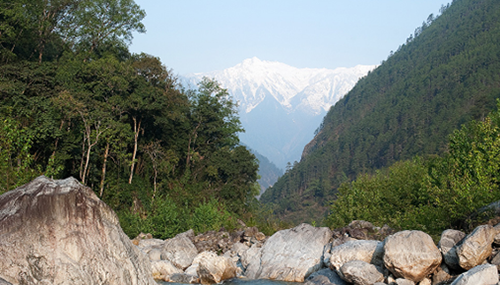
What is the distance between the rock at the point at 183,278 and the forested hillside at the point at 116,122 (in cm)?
841

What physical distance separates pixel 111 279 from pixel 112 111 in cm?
2766

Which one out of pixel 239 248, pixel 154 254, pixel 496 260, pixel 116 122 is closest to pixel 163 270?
pixel 154 254

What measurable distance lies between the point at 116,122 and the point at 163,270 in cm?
1559

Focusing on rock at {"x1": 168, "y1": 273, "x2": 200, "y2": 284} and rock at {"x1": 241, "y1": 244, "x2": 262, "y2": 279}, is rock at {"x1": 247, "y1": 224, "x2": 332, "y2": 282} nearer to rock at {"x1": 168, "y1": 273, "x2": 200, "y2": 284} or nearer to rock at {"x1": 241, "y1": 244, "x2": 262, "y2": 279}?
rock at {"x1": 241, "y1": 244, "x2": 262, "y2": 279}

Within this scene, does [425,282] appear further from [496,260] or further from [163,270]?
[163,270]

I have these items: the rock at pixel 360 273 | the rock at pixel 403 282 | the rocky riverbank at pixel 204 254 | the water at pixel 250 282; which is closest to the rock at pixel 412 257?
the rocky riverbank at pixel 204 254

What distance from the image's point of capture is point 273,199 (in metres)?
157

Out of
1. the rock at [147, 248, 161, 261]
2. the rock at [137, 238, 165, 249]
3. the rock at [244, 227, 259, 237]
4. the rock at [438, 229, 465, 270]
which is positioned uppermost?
the rock at [137, 238, 165, 249]

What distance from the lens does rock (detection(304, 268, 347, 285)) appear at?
16.0 m

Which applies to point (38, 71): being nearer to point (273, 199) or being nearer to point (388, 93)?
point (273, 199)

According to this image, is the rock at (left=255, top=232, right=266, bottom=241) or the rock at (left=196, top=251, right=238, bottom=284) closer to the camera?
the rock at (left=196, top=251, right=238, bottom=284)

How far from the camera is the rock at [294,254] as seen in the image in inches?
769

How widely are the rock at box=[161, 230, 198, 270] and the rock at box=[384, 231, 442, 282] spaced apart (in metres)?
11.3

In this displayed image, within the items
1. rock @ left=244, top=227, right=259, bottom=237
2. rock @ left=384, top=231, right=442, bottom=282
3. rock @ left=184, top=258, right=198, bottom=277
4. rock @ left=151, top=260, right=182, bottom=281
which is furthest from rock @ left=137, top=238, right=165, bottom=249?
rock @ left=384, top=231, right=442, bottom=282
